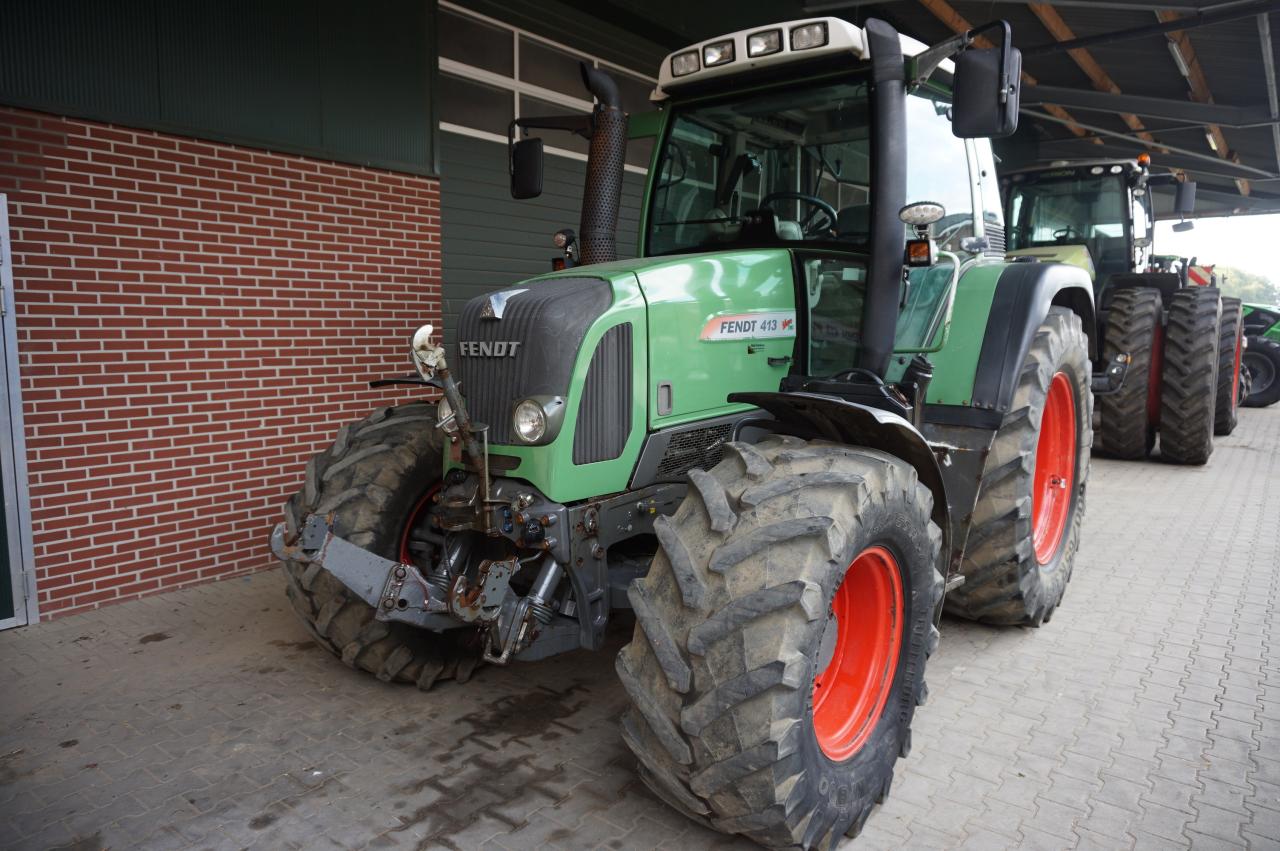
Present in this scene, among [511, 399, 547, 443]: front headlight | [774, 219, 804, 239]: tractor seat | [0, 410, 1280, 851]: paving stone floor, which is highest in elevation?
[774, 219, 804, 239]: tractor seat

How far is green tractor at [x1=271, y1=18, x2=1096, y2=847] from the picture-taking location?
7.41ft

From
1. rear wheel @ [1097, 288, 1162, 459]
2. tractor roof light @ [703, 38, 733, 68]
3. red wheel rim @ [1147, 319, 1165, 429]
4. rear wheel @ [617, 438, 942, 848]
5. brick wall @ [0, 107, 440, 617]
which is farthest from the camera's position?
red wheel rim @ [1147, 319, 1165, 429]

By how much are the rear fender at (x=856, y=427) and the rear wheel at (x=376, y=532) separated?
1386mm

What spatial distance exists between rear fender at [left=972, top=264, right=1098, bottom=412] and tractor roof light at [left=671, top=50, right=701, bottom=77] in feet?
5.36

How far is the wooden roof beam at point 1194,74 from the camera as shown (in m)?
8.34

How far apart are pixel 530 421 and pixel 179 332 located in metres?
3.01

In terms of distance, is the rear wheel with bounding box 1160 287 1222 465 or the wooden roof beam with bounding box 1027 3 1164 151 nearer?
the rear wheel with bounding box 1160 287 1222 465

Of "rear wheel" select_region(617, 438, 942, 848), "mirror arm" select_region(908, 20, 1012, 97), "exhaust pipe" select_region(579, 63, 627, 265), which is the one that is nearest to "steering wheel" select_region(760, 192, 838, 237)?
"mirror arm" select_region(908, 20, 1012, 97)

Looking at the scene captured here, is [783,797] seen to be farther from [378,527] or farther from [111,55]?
[111,55]

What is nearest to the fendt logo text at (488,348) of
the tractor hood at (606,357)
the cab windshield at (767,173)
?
the tractor hood at (606,357)

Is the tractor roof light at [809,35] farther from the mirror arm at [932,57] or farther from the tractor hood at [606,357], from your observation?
the tractor hood at [606,357]

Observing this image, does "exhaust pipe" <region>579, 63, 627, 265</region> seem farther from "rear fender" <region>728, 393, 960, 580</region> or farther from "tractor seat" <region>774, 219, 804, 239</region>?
"rear fender" <region>728, 393, 960, 580</region>

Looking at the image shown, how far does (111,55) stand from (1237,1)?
824cm

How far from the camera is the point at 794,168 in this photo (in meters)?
3.50
